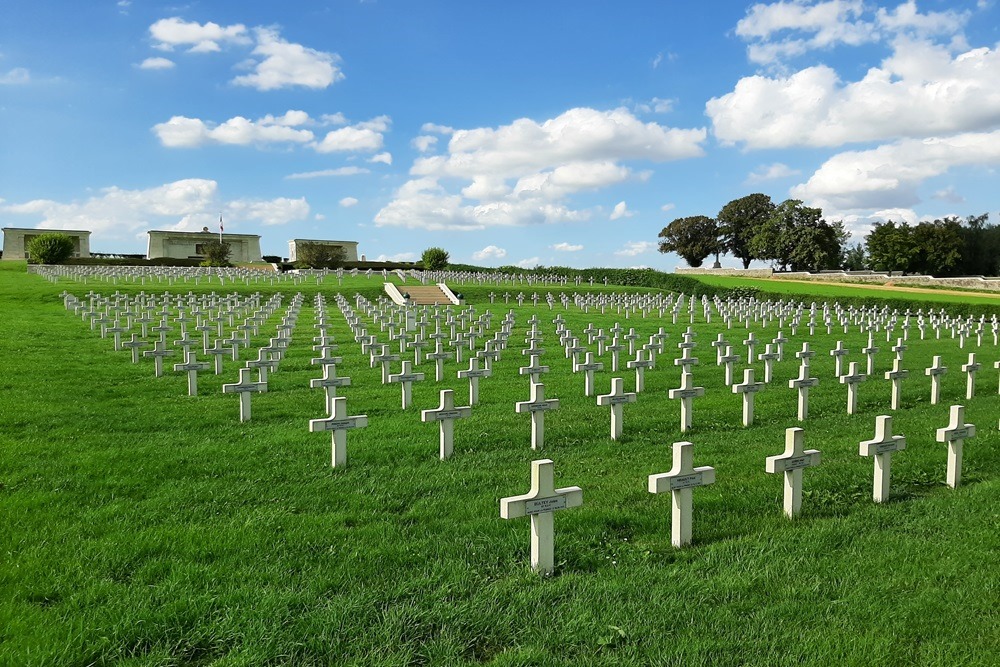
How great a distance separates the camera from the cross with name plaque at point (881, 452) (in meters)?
5.55

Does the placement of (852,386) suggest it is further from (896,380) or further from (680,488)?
(680,488)

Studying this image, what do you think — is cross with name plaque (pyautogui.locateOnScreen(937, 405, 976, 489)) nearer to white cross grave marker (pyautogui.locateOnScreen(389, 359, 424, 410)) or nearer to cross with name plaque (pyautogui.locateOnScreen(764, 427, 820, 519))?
cross with name plaque (pyautogui.locateOnScreen(764, 427, 820, 519))

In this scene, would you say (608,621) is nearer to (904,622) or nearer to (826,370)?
(904,622)

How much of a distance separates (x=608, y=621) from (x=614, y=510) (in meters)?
1.63

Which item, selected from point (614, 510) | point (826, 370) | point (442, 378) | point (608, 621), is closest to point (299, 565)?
point (608, 621)

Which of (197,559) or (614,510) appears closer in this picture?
(197,559)

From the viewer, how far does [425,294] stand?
38.5m

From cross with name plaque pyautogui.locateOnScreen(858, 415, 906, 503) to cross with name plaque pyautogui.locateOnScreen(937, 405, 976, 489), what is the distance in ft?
2.47

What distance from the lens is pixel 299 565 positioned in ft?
13.9

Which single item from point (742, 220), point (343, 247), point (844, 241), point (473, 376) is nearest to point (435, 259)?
point (343, 247)

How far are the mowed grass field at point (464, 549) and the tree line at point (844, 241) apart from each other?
210ft

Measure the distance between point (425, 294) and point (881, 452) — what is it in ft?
111

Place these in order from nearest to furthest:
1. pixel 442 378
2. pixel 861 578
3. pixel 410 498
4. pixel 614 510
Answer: pixel 861 578
pixel 614 510
pixel 410 498
pixel 442 378

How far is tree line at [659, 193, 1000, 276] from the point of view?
64.8 meters
